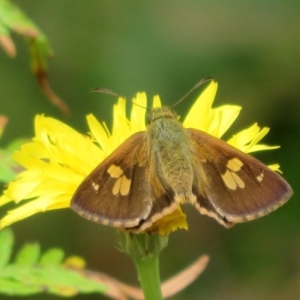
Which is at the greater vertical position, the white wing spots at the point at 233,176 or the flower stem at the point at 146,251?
the white wing spots at the point at 233,176

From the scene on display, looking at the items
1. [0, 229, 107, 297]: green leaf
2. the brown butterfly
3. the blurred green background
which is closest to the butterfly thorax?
the brown butterfly

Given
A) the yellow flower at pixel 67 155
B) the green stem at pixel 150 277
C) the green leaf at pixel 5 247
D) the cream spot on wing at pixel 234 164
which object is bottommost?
the green stem at pixel 150 277

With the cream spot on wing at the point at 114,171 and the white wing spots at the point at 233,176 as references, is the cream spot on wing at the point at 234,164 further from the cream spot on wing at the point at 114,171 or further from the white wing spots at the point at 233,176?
the cream spot on wing at the point at 114,171

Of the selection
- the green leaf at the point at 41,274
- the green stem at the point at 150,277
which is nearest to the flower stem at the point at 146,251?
the green stem at the point at 150,277

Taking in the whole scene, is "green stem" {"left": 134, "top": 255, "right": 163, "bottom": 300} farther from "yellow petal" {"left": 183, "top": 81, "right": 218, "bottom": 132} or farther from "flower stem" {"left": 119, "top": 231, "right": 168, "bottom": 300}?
"yellow petal" {"left": 183, "top": 81, "right": 218, "bottom": 132}

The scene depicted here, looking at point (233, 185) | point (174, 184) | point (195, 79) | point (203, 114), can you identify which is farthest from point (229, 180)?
point (195, 79)

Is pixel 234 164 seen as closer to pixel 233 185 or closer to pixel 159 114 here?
pixel 233 185
